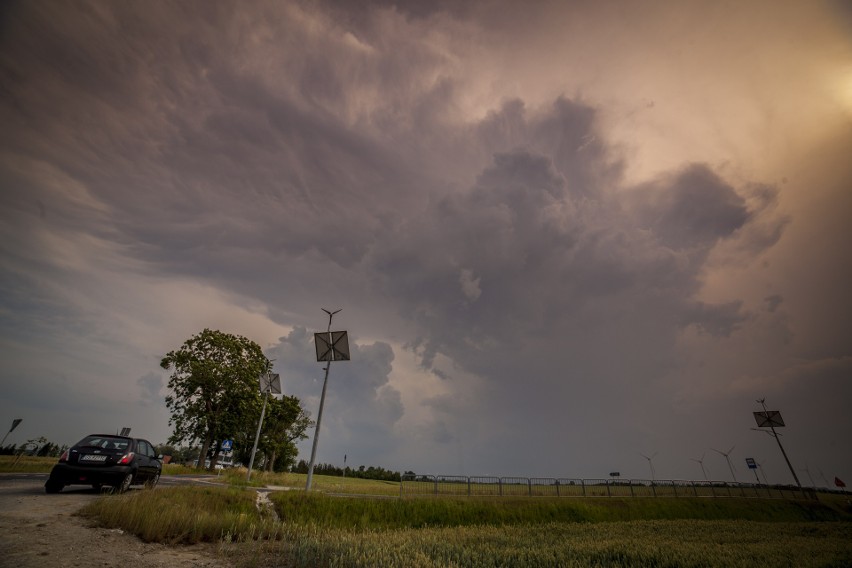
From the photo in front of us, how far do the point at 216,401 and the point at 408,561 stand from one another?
3963cm

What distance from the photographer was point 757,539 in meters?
12.4

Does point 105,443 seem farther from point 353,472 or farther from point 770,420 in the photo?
point 353,472

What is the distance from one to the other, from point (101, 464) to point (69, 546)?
23.6 feet

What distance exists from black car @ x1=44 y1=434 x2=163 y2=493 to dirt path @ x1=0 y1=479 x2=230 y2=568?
2372mm

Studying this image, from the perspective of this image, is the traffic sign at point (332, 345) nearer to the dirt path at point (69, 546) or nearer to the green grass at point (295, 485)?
the green grass at point (295, 485)

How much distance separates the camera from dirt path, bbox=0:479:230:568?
5445 mm

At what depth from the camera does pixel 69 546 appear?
6.05m

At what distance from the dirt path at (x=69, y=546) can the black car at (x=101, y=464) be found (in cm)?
237

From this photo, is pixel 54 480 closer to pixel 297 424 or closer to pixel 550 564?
pixel 550 564

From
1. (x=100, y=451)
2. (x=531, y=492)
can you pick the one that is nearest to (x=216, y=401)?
(x=100, y=451)

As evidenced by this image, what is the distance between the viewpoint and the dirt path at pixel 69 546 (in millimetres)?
5445

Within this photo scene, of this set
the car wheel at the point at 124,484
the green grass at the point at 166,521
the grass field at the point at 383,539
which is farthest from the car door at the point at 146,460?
the green grass at the point at 166,521

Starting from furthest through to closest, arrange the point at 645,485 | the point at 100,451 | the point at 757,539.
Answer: the point at 645,485 → the point at 757,539 → the point at 100,451

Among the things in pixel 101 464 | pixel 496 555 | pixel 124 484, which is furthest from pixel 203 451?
pixel 496 555
